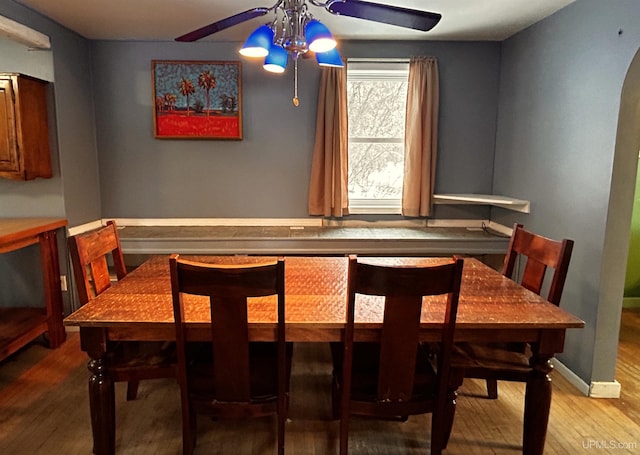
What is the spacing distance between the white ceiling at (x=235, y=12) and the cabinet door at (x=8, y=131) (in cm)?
57

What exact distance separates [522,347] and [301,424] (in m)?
1.16

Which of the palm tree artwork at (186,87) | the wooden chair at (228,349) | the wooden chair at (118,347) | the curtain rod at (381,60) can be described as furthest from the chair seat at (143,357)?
the curtain rod at (381,60)

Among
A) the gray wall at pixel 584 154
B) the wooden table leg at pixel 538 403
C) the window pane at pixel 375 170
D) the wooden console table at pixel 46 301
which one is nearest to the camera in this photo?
the wooden table leg at pixel 538 403

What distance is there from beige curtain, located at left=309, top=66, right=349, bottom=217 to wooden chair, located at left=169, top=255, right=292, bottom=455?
203 cm

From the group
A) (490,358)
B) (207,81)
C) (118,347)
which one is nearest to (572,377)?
(490,358)

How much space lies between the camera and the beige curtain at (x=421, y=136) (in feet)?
11.5

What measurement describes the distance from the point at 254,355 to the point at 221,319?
45 cm

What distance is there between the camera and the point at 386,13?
179 centimetres

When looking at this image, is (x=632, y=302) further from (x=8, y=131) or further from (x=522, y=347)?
(x=8, y=131)

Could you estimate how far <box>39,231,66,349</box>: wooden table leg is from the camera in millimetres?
2877

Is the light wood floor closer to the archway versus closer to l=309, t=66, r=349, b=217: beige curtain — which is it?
the archway

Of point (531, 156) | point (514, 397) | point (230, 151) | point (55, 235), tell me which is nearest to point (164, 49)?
point (230, 151)

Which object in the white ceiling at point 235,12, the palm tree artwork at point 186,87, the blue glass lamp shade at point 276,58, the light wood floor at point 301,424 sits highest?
the white ceiling at point 235,12

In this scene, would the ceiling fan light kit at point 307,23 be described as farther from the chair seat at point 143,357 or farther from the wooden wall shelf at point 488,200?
the wooden wall shelf at point 488,200
